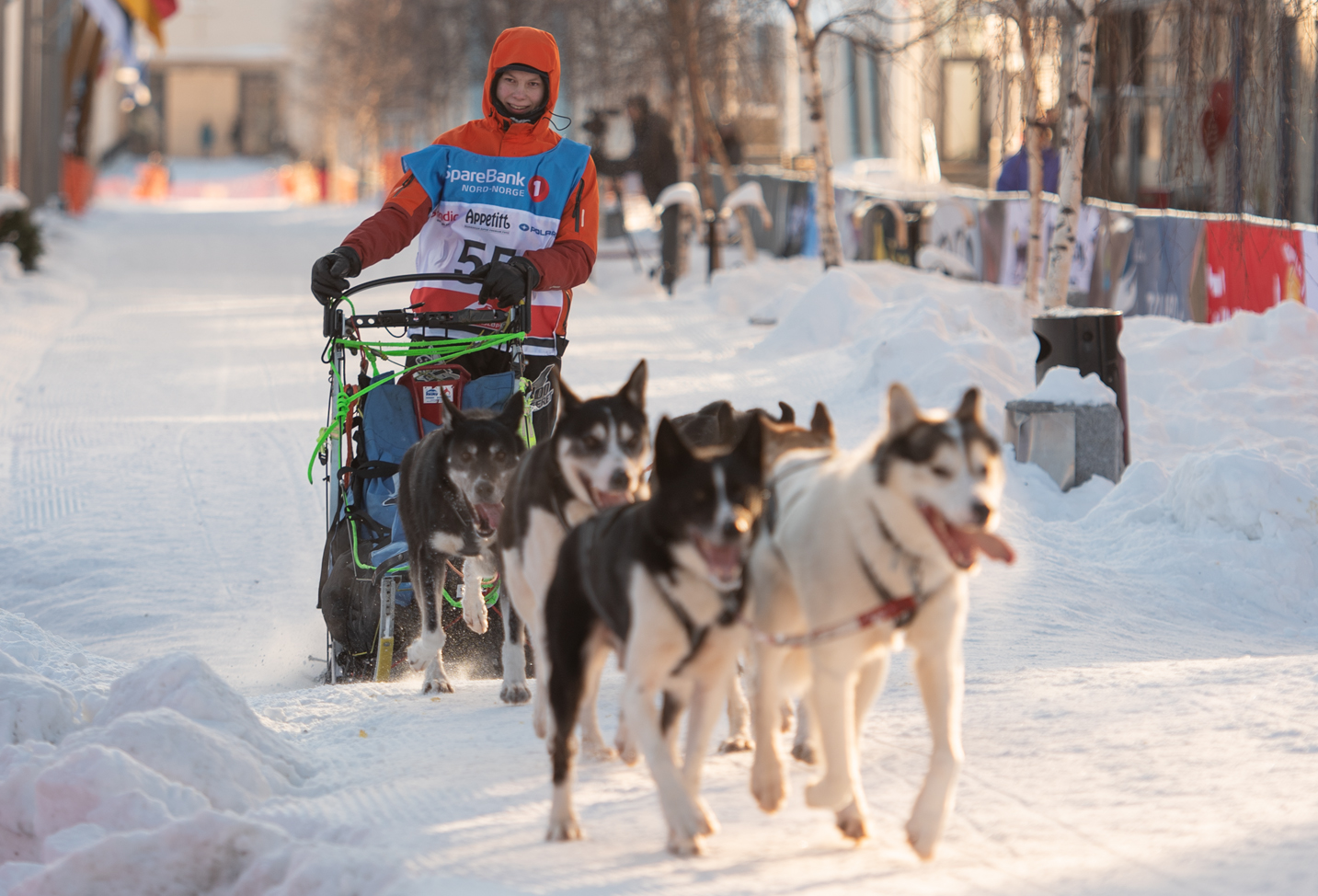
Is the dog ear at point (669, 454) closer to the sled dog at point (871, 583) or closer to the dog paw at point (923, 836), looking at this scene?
the sled dog at point (871, 583)

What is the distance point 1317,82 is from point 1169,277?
5.61 feet

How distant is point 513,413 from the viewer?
4691 mm

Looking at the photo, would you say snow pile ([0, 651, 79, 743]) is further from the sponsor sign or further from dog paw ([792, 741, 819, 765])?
dog paw ([792, 741, 819, 765])

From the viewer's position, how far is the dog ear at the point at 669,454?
3.10 metres

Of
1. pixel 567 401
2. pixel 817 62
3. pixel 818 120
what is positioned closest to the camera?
pixel 567 401

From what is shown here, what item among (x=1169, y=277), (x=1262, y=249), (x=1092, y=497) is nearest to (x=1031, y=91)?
(x=1169, y=277)

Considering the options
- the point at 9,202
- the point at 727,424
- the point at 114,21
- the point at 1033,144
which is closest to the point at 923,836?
the point at 727,424

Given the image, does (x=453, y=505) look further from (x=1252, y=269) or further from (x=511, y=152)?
(x=1252, y=269)

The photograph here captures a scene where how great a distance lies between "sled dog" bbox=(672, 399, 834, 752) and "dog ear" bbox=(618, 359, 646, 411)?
0.13 metres

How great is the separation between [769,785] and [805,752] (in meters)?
0.63

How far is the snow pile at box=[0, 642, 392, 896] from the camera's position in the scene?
3434 mm

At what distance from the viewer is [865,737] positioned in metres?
4.37

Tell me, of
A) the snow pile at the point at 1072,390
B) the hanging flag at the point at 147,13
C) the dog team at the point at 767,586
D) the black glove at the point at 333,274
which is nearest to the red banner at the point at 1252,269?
the snow pile at the point at 1072,390

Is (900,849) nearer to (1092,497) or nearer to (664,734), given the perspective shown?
(664,734)
